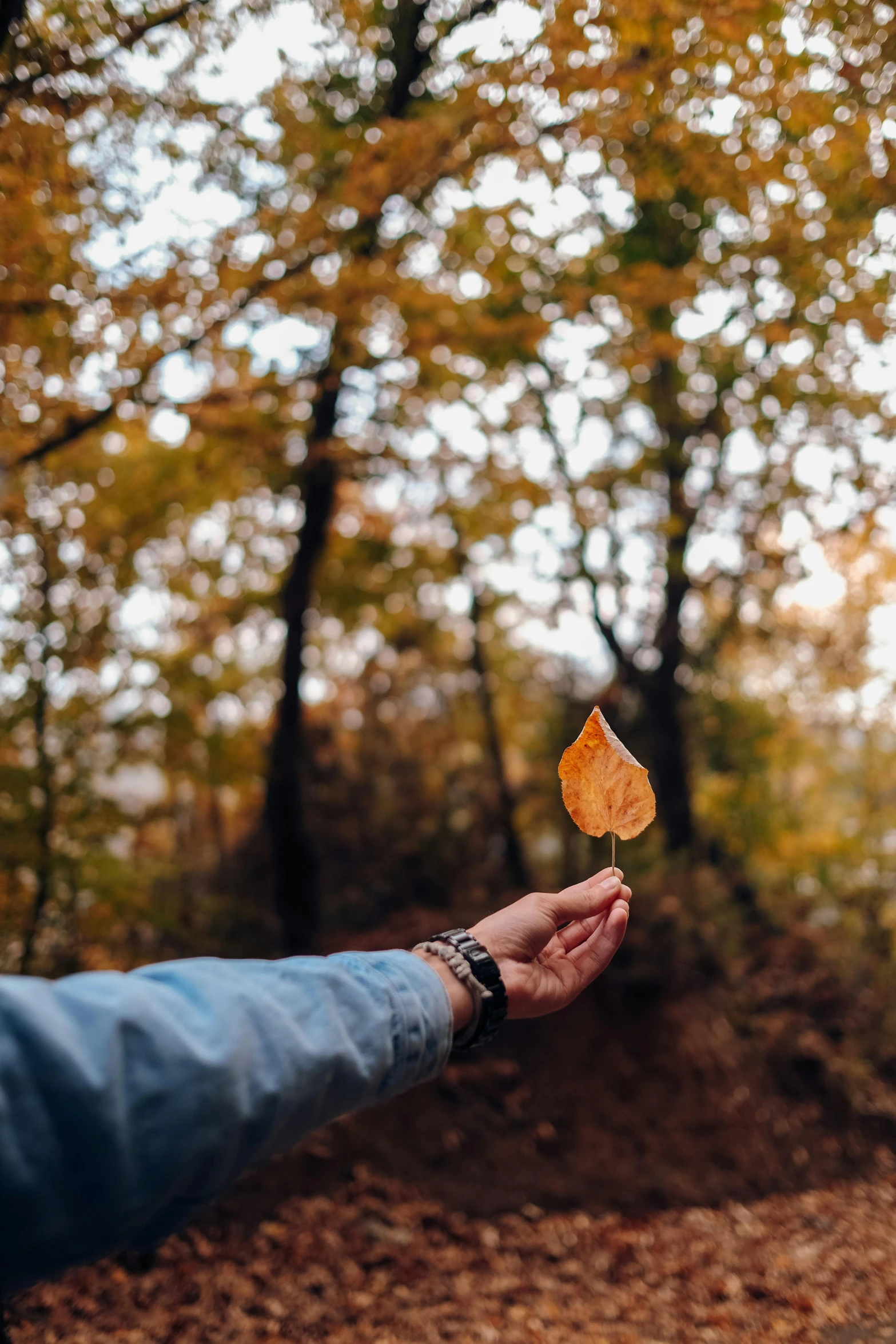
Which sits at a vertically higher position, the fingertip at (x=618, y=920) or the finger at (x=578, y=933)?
the fingertip at (x=618, y=920)

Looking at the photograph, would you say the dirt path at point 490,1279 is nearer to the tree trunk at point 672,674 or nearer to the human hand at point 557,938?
the human hand at point 557,938

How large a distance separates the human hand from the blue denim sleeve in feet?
1.35

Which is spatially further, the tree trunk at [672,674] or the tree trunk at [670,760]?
the tree trunk at [670,760]

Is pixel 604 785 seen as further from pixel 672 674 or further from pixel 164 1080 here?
pixel 672 674

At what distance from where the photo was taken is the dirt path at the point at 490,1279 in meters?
3.26

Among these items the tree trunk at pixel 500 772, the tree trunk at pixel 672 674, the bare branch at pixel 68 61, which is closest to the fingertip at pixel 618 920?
the bare branch at pixel 68 61

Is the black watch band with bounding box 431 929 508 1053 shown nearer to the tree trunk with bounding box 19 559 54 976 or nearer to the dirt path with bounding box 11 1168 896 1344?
the dirt path with bounding box 11 1168 896 1344

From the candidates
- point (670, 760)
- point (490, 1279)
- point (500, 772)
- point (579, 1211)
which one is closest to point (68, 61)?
point (490, 1279)

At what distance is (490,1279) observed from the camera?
12.8 feet

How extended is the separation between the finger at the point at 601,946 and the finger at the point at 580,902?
0.7 inches

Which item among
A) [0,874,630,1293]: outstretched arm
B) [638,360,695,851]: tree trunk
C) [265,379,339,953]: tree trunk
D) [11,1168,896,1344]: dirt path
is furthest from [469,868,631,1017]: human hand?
[638,360,695,851]: tree trunk

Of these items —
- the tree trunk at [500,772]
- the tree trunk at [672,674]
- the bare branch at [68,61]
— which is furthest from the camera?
the tree trunk at [500,772]

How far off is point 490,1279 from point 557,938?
3.38 m

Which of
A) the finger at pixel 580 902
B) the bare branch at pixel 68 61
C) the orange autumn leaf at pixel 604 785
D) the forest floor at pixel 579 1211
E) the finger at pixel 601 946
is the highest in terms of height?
the bare branch at pixel 68 61
